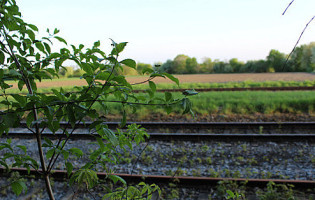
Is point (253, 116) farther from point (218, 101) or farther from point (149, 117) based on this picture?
point (149, 117)

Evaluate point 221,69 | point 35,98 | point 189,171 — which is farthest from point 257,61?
point 35,98

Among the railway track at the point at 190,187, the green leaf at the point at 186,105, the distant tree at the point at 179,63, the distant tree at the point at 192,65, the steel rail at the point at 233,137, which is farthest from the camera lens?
the distant tree at the point at 192,65

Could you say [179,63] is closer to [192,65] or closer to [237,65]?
[192,65]

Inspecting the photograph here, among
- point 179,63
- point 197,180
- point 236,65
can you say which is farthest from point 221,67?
point 197,180

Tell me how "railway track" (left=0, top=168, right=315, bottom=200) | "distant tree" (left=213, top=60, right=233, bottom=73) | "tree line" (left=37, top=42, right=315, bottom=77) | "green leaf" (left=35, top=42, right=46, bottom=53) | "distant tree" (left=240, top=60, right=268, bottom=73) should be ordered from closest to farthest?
1. "green leaf" (left=35, top=42, right=46, bottom=53)
2. "railway track" (left=0, top=168, right=315, bottom=200)
3. "tree line" (left=37, top=42, right=315, bottom=77)
4. "distant tree" (left=240, top=60, right=268, bottom=73)
5. "distant tree" (left=213, top=60, right=233, bottom=73)

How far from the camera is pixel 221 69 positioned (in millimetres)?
30000

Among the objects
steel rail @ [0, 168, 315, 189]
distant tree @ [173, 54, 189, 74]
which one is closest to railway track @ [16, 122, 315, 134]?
steel rail @ [0, 168, 315, 189]

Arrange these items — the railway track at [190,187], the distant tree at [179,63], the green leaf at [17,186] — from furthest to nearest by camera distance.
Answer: the distant tree at [179,63] < the railway track at [190,187] < the green leaf at [17,186]

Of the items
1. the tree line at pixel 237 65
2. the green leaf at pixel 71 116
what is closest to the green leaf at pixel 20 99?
the green leaf at pixel 71 116

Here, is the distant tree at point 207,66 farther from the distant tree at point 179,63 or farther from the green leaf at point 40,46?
the green leaf at point 40,46

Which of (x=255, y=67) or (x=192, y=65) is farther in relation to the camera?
(x=255, y=67)

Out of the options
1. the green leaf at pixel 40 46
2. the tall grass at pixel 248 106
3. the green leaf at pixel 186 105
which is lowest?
the tall grass at pixel 248 106

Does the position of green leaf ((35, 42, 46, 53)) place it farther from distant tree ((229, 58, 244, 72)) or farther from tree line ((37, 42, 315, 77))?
distant tree ((229, 58, 244, 72))

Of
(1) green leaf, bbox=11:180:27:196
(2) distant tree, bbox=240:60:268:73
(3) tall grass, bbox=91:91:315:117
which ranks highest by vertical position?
(2) distant tree, bbox=240:60:268:73
